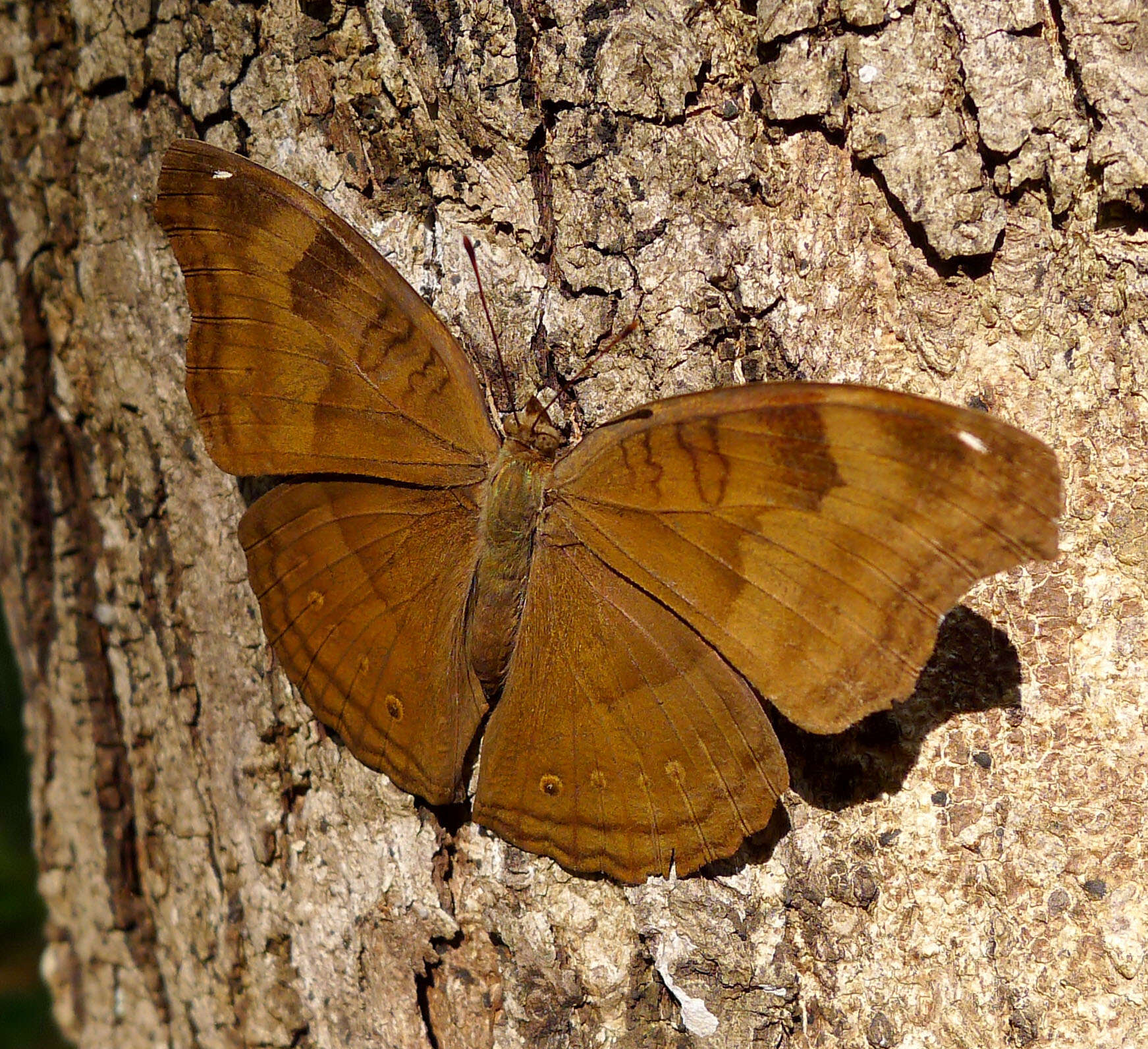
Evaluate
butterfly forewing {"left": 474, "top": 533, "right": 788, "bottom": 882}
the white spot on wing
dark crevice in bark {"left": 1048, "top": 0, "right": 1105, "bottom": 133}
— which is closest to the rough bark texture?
dark crevice in bark {"left": 1048, "top": 0, "right": 1105, "bottom": 133}

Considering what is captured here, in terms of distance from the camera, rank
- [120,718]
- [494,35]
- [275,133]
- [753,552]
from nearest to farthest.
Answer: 1. [753,552]
2. [494,35]
3. [275,133]
4. [120,718]

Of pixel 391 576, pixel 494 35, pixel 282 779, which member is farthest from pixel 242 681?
pixel 494 35

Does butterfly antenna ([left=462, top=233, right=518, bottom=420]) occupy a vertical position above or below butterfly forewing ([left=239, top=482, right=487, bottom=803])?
above

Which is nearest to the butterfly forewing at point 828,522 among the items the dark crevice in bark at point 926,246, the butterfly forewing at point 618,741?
the butterfly forewing at point 618,741

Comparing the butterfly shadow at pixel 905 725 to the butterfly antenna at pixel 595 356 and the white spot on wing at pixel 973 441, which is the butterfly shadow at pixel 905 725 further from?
the butterfly antenna at pixel 595 356

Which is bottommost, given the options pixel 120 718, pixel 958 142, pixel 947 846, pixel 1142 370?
pixel 947 846

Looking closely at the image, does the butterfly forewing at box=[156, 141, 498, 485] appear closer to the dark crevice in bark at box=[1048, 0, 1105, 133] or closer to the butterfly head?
the butterfly head

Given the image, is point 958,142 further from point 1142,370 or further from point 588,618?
point 588,618
